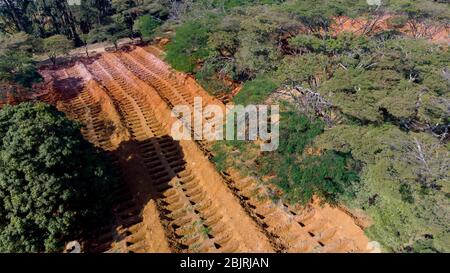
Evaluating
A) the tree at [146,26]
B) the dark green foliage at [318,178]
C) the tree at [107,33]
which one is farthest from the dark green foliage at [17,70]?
the dark green foliage at [318,178]

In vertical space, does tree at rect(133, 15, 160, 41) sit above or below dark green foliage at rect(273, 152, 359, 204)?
above

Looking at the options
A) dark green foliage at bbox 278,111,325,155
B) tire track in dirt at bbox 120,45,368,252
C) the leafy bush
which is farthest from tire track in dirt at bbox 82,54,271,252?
the leafy bush

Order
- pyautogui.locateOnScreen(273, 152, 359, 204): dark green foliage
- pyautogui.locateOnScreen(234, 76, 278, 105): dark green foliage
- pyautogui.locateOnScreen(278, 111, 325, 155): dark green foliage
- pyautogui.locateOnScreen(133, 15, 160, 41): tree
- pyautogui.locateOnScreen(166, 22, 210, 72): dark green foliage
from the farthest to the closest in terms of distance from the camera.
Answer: pyautogui.locateOnScreen(133, 15, 160, 41): tree < pyautogui.locateOnScreen(166, 22, 210, 72): dark green foliage < pyautogui.locateOnScreen(234, 76, 278, 105): dark green foliage < pyautogui.locateOnScreen(278, 111, 325, 155): dark green foliage < pyautogui.locateOnScreen(273, 152, 359, 204): dark green foliage

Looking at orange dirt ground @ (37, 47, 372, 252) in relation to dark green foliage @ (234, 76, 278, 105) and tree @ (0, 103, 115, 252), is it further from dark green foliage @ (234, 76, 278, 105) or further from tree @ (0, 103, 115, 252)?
dark green foliage @ (234, 76, 278, 105)

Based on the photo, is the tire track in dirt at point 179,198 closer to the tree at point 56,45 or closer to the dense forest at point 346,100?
the dense forest at point 346,100

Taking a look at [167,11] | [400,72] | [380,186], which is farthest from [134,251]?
[167,11]
